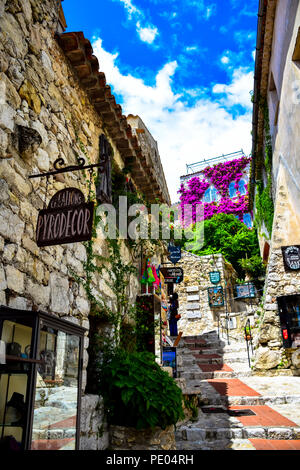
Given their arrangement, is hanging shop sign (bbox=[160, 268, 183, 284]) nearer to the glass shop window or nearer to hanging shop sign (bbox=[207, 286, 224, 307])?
the glass shop window

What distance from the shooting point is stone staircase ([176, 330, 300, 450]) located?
4.92 m

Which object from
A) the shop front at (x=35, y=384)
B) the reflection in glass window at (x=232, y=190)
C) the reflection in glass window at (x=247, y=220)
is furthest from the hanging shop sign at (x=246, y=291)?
the shop front at (x=35, y=384)

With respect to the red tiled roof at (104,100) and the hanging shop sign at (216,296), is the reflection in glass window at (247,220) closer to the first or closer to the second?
the hanging shop sign at (216,296)

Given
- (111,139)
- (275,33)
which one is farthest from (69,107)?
(275,33)

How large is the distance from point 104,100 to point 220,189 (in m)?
23.4

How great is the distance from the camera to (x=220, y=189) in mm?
27656

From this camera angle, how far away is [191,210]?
2811 cm

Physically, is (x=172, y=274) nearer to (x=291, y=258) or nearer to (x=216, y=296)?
(x=291, y=258)

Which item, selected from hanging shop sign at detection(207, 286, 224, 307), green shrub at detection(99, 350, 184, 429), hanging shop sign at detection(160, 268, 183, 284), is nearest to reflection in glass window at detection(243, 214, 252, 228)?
hanging shop sign at detection(207, 286, 224, 307)

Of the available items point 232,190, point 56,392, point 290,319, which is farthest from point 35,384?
point 232,190

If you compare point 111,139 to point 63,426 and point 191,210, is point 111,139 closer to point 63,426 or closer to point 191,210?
point 63,426

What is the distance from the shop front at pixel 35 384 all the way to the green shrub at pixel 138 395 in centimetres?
115

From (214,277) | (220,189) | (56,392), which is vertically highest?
(220,189)

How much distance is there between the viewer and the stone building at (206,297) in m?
16.7
